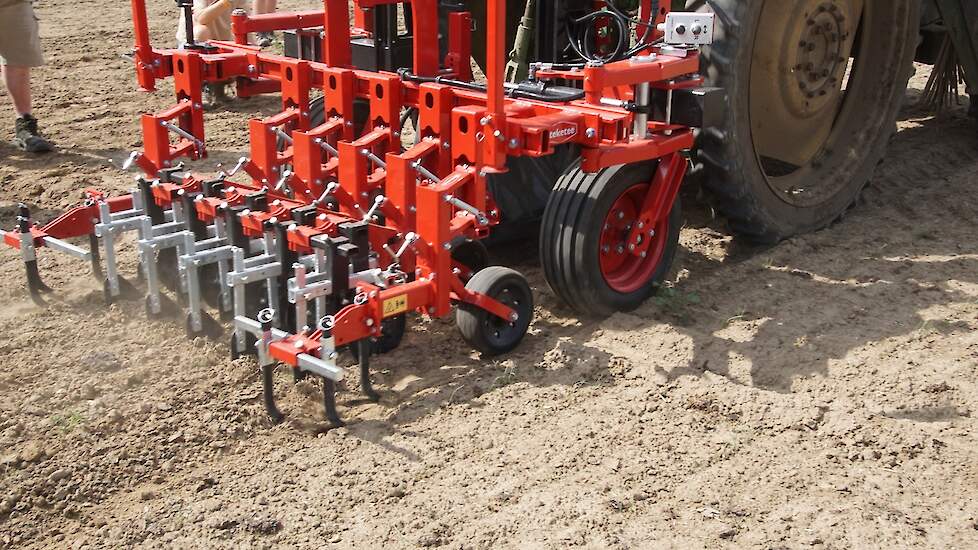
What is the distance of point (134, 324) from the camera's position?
167 inches

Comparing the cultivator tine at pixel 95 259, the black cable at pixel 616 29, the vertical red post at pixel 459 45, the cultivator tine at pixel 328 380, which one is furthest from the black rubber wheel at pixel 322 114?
the cultivator tine at pixel 328 380

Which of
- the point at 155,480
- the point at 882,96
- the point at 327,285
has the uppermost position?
the point at 882,96

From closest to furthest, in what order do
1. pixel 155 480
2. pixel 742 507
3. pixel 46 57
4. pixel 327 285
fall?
1. pixel 742 507
2. pixel 155 480
3. pixel 327 285
4. pixel 46 57

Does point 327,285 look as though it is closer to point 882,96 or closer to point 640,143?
point 640,143

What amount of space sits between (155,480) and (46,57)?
776 cm

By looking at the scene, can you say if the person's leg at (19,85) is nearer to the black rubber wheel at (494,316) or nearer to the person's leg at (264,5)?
the person's leg at (264,5)

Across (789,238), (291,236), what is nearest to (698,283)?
(789,238)

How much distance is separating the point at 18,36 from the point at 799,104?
5184 millimetres

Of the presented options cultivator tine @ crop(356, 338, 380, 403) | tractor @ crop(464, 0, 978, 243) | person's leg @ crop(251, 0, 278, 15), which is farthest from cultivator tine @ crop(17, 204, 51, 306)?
person's leg @ crop(251, 0, 278, 15)

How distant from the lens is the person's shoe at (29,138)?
6992mm

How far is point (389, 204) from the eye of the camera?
4.02 meters

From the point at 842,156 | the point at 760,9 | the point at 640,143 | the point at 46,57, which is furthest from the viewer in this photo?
the point at 46,57

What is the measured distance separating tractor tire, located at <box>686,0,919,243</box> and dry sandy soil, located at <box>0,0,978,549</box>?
330mm

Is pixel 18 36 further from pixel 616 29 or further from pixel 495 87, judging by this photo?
pixel 495 87
